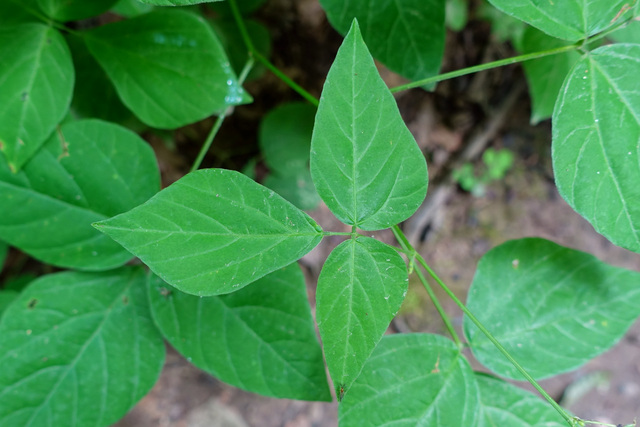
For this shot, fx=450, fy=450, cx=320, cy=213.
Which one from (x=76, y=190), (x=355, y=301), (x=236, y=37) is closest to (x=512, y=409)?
(x=355, y=301)

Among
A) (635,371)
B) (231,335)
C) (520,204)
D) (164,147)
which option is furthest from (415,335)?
(635,371)

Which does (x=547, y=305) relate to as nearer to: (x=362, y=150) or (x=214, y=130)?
(x=362, y=150)

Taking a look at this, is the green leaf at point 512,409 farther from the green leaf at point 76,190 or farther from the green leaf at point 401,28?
the green leaf at point 76,190

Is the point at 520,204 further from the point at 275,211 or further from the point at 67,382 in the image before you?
the point at 67,382

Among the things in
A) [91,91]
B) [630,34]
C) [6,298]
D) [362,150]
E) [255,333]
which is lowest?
[6,298]

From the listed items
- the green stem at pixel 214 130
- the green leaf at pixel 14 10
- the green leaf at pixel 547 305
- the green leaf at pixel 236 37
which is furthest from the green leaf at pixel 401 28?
the green leaf at pixel 14 10

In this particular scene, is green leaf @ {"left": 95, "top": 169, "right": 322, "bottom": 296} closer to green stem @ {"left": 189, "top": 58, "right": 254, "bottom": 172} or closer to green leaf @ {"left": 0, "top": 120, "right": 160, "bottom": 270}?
green stem @ {"left": 189, "top": 58, "right": 254, "bottom": 172}

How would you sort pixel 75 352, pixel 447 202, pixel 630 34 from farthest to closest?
pixel 447 202 → pixel 630 34 → pixel 75 352
